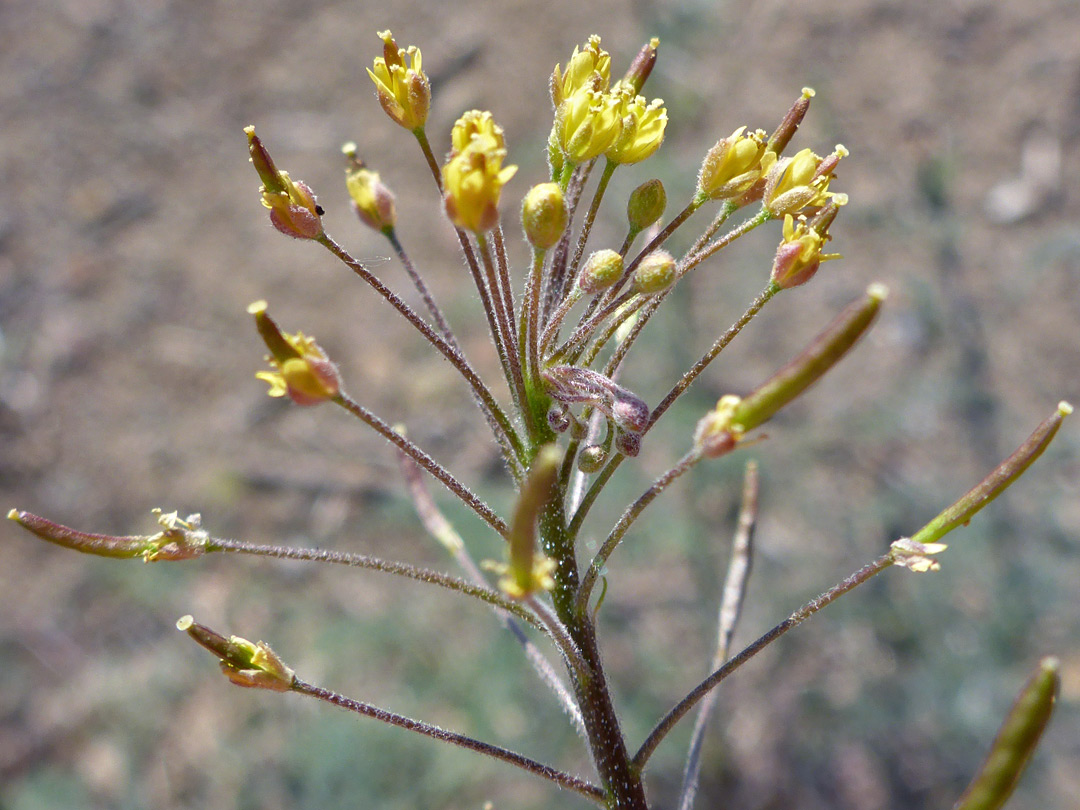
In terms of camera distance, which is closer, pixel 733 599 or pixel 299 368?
pixel 299 368

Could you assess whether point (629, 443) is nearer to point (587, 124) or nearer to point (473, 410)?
point (587, 124)

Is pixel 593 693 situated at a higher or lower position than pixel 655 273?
lower

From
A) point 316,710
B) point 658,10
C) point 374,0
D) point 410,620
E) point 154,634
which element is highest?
point 374,0

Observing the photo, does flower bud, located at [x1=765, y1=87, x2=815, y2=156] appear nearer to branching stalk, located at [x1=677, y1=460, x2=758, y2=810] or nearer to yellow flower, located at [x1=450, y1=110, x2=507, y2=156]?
yellow flower, located at [x1=450, y1=110, x2=507, y2=156]

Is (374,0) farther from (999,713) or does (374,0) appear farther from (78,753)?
(999,713)

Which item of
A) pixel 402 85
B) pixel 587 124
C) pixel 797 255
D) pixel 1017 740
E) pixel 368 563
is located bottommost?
pixel 1017 740

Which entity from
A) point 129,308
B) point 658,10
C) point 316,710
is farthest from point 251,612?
A: point 658,10

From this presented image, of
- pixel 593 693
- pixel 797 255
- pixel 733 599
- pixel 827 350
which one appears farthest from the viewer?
pixel 733 599

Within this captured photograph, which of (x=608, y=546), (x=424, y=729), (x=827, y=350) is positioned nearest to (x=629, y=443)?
(x=608, y=546)
